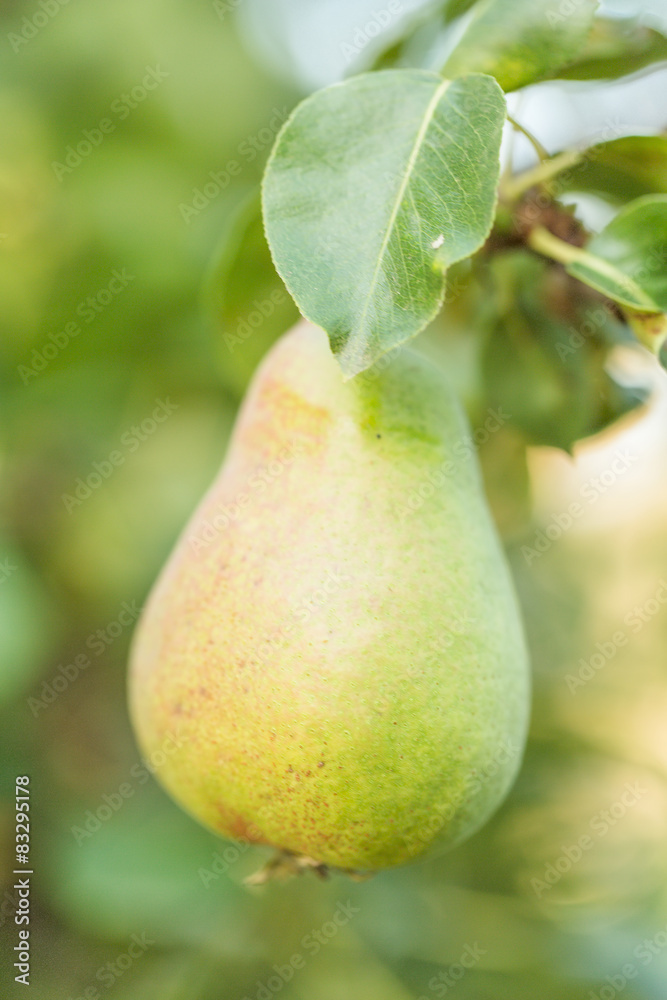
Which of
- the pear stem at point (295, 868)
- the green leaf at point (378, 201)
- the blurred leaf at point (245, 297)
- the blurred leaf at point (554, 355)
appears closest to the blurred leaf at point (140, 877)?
the pear stem at point (295, 868)

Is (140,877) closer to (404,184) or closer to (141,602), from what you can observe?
(141,602)

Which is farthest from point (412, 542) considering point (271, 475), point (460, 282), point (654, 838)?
point (654, 838)

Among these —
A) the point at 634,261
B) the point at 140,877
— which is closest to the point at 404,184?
the point at 634,261

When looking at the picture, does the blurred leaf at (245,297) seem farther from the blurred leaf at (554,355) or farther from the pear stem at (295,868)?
the pear stem at (295,868)

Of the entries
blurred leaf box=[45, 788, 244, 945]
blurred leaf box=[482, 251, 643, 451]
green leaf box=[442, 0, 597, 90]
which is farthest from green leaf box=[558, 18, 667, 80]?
blurred leaf box=[45, 788, 244, 945]

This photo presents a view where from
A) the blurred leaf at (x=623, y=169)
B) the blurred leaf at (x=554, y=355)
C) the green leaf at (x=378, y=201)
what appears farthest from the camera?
the blurred leaf at (x=554, y=355)

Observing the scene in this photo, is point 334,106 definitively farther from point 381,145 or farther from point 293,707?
point 293,707
